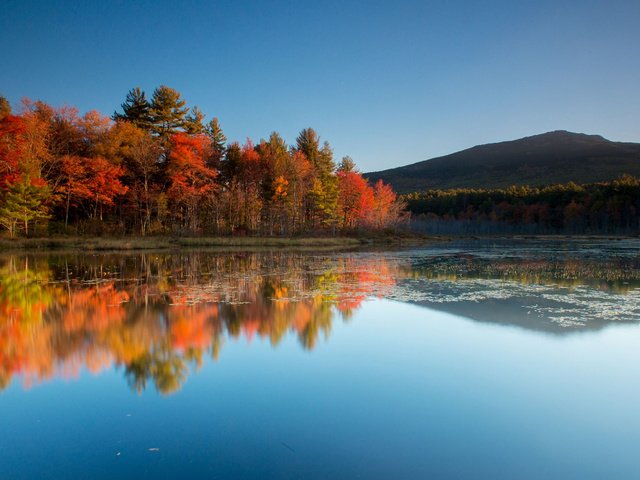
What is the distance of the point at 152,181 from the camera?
4356 cm

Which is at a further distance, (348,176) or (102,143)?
(348,176)

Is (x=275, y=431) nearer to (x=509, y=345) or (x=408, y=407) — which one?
(x=408, y=407)

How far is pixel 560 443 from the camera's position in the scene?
4285mm

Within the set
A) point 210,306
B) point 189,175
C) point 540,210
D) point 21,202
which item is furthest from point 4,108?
point 540,210

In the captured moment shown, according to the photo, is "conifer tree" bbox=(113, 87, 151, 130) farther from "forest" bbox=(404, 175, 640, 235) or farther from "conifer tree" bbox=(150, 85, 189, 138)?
"forest" bbox=(404, 175, 640, 235)

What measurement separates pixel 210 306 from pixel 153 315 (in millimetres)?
1402

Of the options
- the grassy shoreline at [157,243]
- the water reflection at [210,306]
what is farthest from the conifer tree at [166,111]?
the water reflection at [210,306]

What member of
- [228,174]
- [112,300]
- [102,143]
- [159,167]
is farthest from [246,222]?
[112,300]

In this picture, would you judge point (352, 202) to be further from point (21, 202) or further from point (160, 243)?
point (21, 202)

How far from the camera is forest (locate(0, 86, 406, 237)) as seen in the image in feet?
115

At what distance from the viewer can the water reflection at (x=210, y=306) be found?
7141mm

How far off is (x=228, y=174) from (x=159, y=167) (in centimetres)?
909

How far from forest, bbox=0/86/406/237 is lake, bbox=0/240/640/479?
27.7 metres

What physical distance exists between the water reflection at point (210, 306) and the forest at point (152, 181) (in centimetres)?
1911
